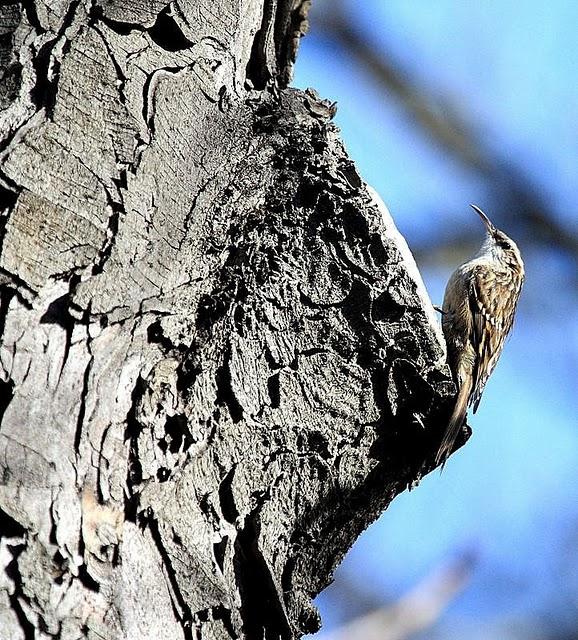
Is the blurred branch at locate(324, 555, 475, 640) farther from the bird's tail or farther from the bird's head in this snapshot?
the bird's head

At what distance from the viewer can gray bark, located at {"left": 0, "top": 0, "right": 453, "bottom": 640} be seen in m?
1.35

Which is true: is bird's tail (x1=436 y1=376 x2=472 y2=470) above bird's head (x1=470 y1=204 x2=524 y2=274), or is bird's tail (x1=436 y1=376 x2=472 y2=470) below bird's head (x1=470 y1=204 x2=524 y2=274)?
below

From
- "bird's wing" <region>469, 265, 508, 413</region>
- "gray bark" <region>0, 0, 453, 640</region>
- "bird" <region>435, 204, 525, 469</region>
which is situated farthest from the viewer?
"bird's wing" <region>469, 265, 508, 413</region>

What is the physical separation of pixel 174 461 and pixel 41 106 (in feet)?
2.04

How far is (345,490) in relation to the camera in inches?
71.7

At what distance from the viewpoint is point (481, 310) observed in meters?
3.75

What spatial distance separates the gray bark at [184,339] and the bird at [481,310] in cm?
86

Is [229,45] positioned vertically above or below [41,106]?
above

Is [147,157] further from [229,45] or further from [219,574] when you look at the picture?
[219,574]

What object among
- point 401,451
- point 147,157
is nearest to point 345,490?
point 401,451

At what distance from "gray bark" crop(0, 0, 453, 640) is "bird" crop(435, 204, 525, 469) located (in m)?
0.86

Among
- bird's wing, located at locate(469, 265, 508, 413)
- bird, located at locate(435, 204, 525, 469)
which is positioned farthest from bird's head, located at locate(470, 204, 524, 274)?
bird's wing, located at locate(469, 265, 508, 413)

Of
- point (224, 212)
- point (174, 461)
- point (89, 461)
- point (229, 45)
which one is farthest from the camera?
point (229, 45)

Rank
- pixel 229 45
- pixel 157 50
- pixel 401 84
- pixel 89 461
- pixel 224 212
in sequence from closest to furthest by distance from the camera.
Answer: pixel 89 461 < pixel 224 212 < pixel 157 50 < pixel 229 45 < pixel 401 84
